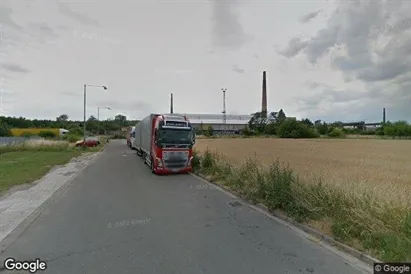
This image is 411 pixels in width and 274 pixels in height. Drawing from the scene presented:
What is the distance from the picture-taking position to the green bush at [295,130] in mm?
87619

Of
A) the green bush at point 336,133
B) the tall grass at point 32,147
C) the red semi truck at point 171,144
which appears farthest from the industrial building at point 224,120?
the red semi truck at point 171,144

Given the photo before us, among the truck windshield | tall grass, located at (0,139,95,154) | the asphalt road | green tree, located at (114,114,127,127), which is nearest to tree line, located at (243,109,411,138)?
green tree, located at (114,114,127,127)

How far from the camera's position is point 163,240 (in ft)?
17.2

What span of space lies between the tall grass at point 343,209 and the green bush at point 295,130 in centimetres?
8279

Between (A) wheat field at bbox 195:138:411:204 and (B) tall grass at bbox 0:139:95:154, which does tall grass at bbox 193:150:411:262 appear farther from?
(B) tall grass at bbox 0:139:95:154

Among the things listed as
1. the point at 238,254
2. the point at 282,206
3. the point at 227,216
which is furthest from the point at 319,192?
the point at 238,254

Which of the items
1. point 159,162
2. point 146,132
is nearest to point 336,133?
point 146,132

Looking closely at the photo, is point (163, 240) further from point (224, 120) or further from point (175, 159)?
point (224, 120)

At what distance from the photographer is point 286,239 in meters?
5.43

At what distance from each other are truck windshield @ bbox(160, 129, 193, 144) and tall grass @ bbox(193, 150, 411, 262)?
6.18m

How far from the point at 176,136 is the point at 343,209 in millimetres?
10387

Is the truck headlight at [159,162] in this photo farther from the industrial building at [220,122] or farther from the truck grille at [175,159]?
the industrial building at [220,122]

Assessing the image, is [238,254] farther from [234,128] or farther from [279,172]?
[234,128]

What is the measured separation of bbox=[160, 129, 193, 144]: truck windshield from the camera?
575 inches
